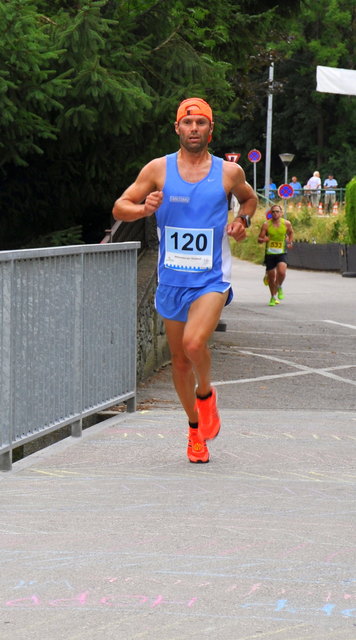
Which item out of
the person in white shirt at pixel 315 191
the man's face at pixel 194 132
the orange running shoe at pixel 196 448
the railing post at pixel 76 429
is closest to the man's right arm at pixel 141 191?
the man's face at pixel 194 132

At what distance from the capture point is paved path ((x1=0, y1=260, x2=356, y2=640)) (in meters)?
4.91

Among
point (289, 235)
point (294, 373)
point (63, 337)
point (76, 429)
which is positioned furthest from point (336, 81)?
point (63, 337)

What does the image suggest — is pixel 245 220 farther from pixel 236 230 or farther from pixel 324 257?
pixel 324 257

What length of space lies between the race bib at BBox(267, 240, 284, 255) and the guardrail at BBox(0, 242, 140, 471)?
570 inches

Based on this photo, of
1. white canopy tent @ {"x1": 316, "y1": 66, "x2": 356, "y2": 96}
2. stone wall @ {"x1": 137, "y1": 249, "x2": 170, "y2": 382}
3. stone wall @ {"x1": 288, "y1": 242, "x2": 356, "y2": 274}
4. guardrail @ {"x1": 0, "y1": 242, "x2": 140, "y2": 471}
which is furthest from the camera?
stone wall @ {"x1": 288, "y1": 242, "x2": 356, "y2": 274}

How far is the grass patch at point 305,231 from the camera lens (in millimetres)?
40806

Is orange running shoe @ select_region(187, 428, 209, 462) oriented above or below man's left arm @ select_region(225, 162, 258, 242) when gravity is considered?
below

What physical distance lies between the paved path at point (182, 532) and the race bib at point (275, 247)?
13474 mm

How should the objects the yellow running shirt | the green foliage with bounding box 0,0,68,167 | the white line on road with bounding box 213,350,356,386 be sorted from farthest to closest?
the yellow running shirt, the white line on road with bounding box 213,350,356,386, the green foliage with bounding box 0,0,68,167

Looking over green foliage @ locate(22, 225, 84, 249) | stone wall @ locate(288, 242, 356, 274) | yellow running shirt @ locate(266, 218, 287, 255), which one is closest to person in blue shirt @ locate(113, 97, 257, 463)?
green foliage @ locate(22, 225, 84, 249)

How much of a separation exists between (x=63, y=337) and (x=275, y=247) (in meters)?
16.3

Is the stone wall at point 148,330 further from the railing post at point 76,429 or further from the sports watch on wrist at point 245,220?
the sports watch on wrist at point 245,220

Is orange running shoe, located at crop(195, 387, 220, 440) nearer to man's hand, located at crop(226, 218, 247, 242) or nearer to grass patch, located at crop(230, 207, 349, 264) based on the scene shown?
man's hand, located at crop(226, 218, 247, 242)

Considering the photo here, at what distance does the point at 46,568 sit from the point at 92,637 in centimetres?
94
